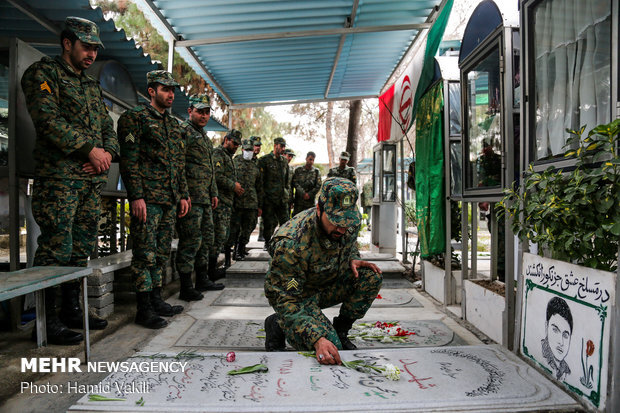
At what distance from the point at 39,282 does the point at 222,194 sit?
10.8ft

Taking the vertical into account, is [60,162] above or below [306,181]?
below

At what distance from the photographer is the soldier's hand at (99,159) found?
273cm

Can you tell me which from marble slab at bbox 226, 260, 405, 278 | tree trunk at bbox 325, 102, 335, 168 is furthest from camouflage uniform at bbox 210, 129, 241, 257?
tree trunk at bbox 325, 102, 335, 168

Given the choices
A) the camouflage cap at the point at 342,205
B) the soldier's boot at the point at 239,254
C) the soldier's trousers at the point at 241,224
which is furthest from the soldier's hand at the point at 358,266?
the soldier's boot at the point at 239,254

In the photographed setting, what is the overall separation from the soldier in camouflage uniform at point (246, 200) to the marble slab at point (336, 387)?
163 inches

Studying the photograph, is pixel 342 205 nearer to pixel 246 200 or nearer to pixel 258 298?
pixel 258 298

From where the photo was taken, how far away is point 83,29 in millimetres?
2707

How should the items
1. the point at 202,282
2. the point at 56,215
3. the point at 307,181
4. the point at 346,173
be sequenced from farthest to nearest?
the point at 307,181 → the point at 346,173 → the point at 202,282 → the point at 56,215

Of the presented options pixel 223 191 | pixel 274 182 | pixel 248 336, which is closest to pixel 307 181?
pixel 274 182

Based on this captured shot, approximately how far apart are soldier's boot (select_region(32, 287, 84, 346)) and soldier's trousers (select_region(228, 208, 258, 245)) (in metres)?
3.41

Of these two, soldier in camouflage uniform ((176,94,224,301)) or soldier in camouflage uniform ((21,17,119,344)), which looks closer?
soldier in camouflage uniform ((21,17,119,344))

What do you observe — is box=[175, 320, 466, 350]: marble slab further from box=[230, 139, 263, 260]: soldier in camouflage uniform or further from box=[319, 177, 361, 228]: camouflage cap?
box=[230, 139, 263, 260]: soldier in camouflage uniform

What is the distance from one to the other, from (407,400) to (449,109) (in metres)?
3.21

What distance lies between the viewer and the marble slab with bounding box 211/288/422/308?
163 inches
